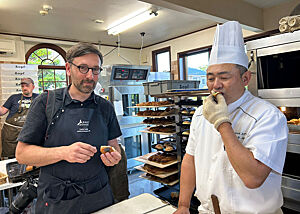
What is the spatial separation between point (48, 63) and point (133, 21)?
2467 millimetres

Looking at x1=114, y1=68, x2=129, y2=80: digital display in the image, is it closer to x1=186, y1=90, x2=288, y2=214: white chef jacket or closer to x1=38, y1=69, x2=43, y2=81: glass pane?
x1=38, y1=69, x2=43, y2=81: glass pane

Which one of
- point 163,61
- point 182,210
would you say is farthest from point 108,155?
point 163,61

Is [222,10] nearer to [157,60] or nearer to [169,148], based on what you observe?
[169,148]

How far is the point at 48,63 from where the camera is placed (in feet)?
16.7

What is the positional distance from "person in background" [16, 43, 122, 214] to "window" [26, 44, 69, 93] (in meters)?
4.12

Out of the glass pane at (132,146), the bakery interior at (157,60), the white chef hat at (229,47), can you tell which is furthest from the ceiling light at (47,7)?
the white chef hat at (229,47)

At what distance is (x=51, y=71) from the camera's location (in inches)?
203

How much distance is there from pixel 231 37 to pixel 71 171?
4.19 feet

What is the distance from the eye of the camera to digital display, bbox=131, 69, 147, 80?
15.3ft

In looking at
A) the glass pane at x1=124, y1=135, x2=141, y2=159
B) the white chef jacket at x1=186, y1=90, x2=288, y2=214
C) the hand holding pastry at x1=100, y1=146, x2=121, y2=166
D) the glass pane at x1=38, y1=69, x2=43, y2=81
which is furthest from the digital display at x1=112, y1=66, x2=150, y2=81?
the white chef jacket at x1=186, y1=90, x2=288, y2=214

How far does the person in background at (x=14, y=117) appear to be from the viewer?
3.62 m

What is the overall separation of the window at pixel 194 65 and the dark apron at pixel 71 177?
410 cm

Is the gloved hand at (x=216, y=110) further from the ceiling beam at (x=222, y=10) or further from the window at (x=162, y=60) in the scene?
the window at (x=162, y=60)

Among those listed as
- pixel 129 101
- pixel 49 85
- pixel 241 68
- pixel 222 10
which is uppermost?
pixel 222 10
